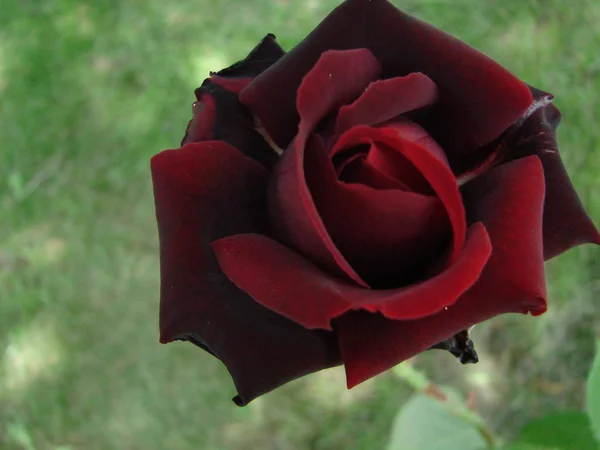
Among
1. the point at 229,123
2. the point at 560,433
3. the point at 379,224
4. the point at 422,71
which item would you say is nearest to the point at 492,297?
the point at 379,224

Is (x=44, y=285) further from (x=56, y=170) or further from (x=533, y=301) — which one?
(x=533, y=301)

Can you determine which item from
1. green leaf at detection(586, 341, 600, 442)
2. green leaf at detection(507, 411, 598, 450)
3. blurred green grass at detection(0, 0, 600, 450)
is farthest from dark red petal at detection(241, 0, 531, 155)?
blurred green grass at detection(0, 0, 600, 450)

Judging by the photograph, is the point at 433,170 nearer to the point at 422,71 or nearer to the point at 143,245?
the point at 422,71

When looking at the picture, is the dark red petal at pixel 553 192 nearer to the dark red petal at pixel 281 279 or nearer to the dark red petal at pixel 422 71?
the dark red petal at pixel 422 71

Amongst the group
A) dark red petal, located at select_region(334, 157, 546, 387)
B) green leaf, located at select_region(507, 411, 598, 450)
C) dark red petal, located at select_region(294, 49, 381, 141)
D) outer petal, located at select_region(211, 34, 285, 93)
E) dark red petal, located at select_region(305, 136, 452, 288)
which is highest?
outer petal, located at select_region(211, 34, 285, 93)

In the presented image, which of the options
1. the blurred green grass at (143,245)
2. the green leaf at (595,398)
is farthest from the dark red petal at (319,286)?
the blurred green grass at (143,245)

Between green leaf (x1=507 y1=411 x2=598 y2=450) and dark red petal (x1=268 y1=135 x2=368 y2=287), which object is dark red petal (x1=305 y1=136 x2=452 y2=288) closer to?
dark red petal (x1=268 y1=135 x2=368 y2=287)
